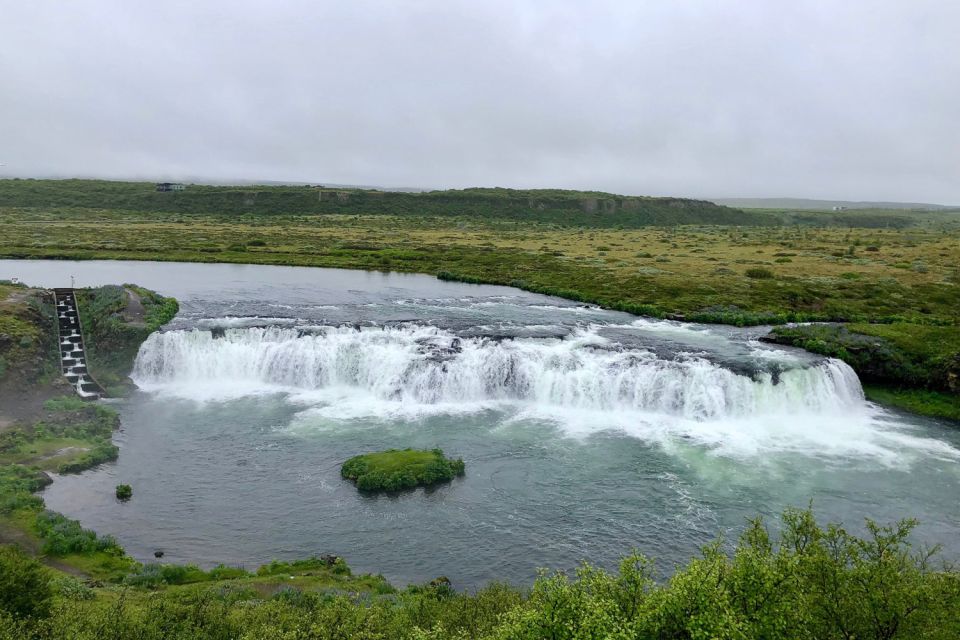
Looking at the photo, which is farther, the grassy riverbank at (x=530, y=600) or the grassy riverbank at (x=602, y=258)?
the grassy riverbank at (x=602, y=258)

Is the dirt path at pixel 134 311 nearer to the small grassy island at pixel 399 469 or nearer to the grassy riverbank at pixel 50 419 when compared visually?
the grassy riverbank at pixel 50 419

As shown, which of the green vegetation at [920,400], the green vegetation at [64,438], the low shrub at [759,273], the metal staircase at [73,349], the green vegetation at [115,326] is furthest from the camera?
the low shrub at [759,273]

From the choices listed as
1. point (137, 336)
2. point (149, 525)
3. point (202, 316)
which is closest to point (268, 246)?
point (202, 316)

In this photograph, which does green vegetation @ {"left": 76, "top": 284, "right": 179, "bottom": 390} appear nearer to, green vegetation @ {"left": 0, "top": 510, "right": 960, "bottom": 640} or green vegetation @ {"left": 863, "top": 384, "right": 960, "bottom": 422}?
green vegetation @ {"left": 0, "top": 510, "right": 960, "bottom": 640}

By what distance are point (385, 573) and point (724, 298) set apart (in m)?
53.3

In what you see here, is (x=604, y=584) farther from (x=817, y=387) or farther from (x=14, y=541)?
(x=817, y=387)

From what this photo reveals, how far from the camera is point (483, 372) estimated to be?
45.9 meters

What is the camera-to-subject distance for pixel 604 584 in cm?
1561

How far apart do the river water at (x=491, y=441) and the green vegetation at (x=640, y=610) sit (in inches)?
330

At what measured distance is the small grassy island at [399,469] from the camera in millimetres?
31438

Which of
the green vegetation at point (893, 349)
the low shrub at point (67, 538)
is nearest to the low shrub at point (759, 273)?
the green vegetation at point (893, 349)

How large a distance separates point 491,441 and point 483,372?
8.78 meters

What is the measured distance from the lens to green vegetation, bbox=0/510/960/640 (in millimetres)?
14070

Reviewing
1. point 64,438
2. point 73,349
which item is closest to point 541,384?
point 64,438
